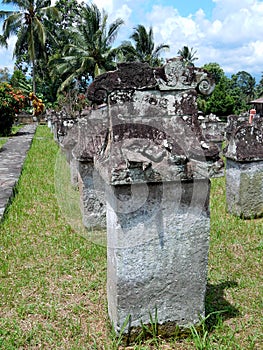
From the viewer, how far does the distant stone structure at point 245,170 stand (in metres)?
5.11

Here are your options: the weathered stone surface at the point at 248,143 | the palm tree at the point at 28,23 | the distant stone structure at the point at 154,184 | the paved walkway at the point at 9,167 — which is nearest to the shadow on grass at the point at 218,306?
the distant stone structure at the point at 154,184

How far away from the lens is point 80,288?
11.0 feet

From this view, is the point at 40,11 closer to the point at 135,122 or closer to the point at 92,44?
the point at 92,44

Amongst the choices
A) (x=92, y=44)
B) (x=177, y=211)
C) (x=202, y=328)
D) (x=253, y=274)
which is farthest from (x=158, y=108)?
(x=92, y=44)

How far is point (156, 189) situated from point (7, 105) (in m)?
16.2

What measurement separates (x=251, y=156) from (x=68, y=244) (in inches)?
105

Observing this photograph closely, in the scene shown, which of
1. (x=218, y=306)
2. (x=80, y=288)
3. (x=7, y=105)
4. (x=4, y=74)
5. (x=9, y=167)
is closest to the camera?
(x=218, y=306)

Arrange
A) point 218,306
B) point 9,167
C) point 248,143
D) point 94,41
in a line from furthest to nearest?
point 94,41
point 9,167
point 248,143
point 218,306

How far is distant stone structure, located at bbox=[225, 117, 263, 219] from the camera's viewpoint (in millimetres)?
5113

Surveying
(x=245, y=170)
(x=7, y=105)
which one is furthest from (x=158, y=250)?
(x=7, y=105)

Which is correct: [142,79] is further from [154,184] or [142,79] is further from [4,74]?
Answer: [4,74]

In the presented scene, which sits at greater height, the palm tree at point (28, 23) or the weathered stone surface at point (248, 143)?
the palm tree at point (28, 23)

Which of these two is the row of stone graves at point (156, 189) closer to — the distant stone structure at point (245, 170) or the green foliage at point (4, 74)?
the distant stone structure at point (245, 170)

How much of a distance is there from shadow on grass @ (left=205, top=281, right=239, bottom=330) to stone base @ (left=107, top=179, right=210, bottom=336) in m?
0.30
